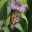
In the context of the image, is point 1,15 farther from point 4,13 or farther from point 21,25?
Answer: point 21,25

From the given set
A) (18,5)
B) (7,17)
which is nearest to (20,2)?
(18,5)

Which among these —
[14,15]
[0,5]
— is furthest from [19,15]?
[0,5]

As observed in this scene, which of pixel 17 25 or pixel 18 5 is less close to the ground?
pixel 18 5

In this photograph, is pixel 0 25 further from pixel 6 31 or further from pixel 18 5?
pixel 18 5

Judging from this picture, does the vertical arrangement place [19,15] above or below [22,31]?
above

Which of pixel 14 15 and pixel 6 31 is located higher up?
pixel 14 15

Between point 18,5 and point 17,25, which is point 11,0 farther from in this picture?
point 17,25

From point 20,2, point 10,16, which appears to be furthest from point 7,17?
point 20,2
